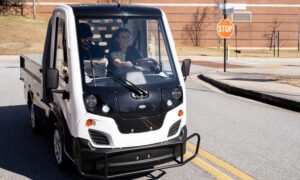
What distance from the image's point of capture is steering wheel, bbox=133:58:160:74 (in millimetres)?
5704

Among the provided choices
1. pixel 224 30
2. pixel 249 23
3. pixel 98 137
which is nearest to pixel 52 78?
pixel 98 137

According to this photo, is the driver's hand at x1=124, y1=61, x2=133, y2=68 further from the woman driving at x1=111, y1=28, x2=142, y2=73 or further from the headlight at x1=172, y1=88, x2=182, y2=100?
the headlight at x1=172, y1=88, x2=182, y2=100

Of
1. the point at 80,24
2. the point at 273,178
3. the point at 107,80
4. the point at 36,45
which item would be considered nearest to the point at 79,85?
the point at 107,80

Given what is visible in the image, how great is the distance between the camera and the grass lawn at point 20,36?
36.3 metres

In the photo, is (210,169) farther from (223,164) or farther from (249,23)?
(249,23)

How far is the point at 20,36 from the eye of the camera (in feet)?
131

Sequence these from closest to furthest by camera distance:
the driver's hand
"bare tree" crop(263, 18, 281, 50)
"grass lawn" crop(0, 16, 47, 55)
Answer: the driver's hand < "grass lawn" crop(0, 16, 47, 55) < "bare tree" crop(263, 18, 281, 50)

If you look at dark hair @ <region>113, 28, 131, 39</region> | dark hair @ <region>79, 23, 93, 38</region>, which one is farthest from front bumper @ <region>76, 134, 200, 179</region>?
→ dark hair @ <region>113, 28, 131, 39</region>

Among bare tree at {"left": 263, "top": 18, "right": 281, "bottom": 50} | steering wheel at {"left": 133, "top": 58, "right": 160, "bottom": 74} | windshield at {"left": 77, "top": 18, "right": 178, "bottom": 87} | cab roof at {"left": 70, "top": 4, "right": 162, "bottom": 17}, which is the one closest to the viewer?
windshield at {"left": 77, "top": 18, "right": 178, "bottom": 87}

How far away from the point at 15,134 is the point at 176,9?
47.9 meters

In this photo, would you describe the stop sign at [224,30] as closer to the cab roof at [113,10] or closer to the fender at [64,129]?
the cab roof at [113,10]

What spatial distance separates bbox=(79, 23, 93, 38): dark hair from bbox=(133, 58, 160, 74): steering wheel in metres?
0.71

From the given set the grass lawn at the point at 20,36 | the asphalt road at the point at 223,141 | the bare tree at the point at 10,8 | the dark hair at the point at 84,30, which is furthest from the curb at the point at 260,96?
the bare tree at the point at 10,8

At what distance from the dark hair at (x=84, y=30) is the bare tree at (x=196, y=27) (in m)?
50.3
